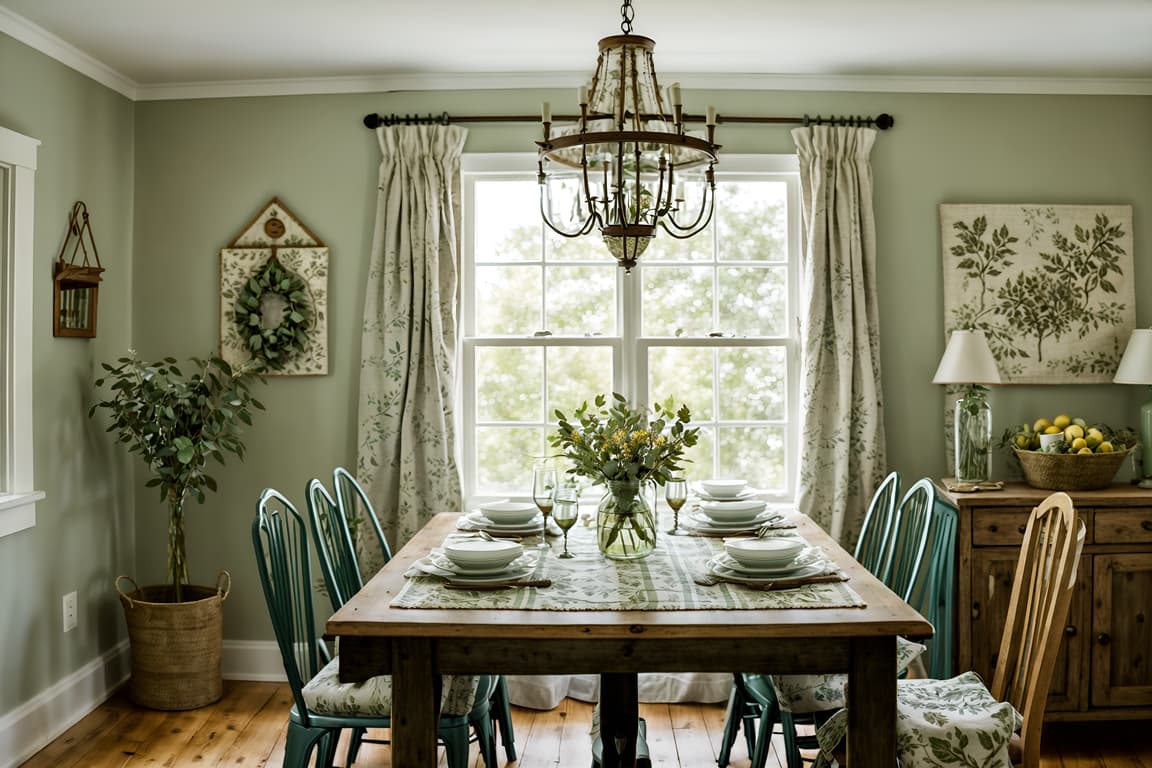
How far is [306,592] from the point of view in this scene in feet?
8.85

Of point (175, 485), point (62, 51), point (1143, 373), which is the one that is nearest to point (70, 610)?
point (175, 485)

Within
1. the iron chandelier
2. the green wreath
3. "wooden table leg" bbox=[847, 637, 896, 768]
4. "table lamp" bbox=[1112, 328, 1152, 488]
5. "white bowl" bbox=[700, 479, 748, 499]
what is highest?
the iron chandelier

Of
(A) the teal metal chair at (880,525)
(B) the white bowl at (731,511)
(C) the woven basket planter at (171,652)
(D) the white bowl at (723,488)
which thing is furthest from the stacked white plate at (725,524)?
(C) the woven basket planter at (171,652)

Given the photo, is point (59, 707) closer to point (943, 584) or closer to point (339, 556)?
point (339, 556)

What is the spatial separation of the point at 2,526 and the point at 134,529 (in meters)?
0.92

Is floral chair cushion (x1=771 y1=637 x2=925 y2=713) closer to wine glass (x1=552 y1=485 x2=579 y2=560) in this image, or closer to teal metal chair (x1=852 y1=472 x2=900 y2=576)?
teal metal chair (x1=852 y1=472 x2=900 y2=576)

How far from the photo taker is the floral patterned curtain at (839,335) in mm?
3809

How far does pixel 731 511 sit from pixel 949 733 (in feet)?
3.13

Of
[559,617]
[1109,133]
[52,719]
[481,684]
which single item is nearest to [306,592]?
[481,684]

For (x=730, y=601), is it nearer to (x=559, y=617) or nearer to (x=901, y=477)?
(x=559, y=617)

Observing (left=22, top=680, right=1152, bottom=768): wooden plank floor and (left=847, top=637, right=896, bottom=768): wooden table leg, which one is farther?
(left=22, top=680, right=1152, bottom=768): wooden plank floor

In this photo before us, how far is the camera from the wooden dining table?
204 centimetres

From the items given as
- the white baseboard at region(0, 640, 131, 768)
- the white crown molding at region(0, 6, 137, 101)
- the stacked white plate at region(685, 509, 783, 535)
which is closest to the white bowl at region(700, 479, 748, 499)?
the stacked white plate at region(685, 509, 783, 535)

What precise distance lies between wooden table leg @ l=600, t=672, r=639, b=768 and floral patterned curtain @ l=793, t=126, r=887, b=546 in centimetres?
146
